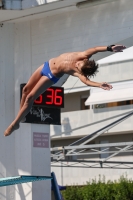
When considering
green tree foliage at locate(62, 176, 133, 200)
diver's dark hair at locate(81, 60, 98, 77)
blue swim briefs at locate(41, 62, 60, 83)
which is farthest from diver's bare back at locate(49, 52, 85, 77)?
green tree foliage at locate(62, 176, 133, 200)

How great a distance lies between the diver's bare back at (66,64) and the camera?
824 centimetres

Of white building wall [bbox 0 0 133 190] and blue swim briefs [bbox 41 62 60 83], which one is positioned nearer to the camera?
blue swim briefs [bbox 41 62 60 83]

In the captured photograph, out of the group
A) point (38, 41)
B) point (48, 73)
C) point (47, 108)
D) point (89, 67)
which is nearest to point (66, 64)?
point (48, 73)

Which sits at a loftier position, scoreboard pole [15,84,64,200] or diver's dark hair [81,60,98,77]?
diver's dark hair [81,60,98,77]

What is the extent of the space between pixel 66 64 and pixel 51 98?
3903mm

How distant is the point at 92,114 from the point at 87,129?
62 centimetres

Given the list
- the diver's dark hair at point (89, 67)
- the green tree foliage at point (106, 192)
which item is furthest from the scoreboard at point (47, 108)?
the green tree foliage at point (106, 192)

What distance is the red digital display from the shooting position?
1206cm

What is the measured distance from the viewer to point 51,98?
480 inches

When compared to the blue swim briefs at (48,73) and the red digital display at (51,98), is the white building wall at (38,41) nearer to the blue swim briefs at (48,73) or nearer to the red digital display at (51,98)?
the red digital display at (51,98)

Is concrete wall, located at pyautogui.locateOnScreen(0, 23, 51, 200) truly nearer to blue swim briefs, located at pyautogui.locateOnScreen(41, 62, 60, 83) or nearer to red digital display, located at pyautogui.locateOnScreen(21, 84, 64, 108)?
red digital display, located at pyautogui.locateOnScreen(21, 84, 64, 108)

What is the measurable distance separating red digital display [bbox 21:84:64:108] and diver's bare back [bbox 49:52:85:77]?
3551 millimetres

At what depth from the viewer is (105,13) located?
11406 mm

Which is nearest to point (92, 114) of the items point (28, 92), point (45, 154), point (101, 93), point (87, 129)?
point (87, 129)
